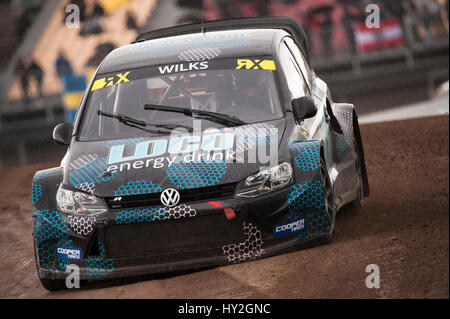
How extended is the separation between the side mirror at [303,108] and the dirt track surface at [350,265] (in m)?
0.91

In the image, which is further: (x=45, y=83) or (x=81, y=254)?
(x=45, y=83)

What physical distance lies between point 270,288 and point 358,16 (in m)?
17.1

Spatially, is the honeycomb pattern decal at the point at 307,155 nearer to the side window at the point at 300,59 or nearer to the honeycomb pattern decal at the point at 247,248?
the honeycomb pattern decal at the point at 247,248

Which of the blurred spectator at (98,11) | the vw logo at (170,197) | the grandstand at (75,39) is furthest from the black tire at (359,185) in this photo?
the blurred spectator at (98,11)

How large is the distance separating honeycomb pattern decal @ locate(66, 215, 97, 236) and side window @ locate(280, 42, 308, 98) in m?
1.93

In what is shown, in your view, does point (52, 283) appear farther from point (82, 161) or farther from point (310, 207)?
point (310, 207)

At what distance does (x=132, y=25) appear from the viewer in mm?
24234

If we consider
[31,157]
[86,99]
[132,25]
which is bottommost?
[31,157]

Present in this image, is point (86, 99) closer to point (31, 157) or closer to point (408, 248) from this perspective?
point (408, 248)

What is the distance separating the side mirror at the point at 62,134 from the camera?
660 cm

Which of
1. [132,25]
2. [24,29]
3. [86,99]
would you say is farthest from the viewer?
[24,29]

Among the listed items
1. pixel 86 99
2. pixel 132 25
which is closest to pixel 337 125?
pixel 86 99

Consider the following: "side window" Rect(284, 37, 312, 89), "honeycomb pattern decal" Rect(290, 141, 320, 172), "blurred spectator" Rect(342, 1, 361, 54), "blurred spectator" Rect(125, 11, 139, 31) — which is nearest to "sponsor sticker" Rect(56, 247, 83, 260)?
"honeycomb pattern decal" Rect(290, 141, 320, 172)

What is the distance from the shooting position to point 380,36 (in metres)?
20.3
